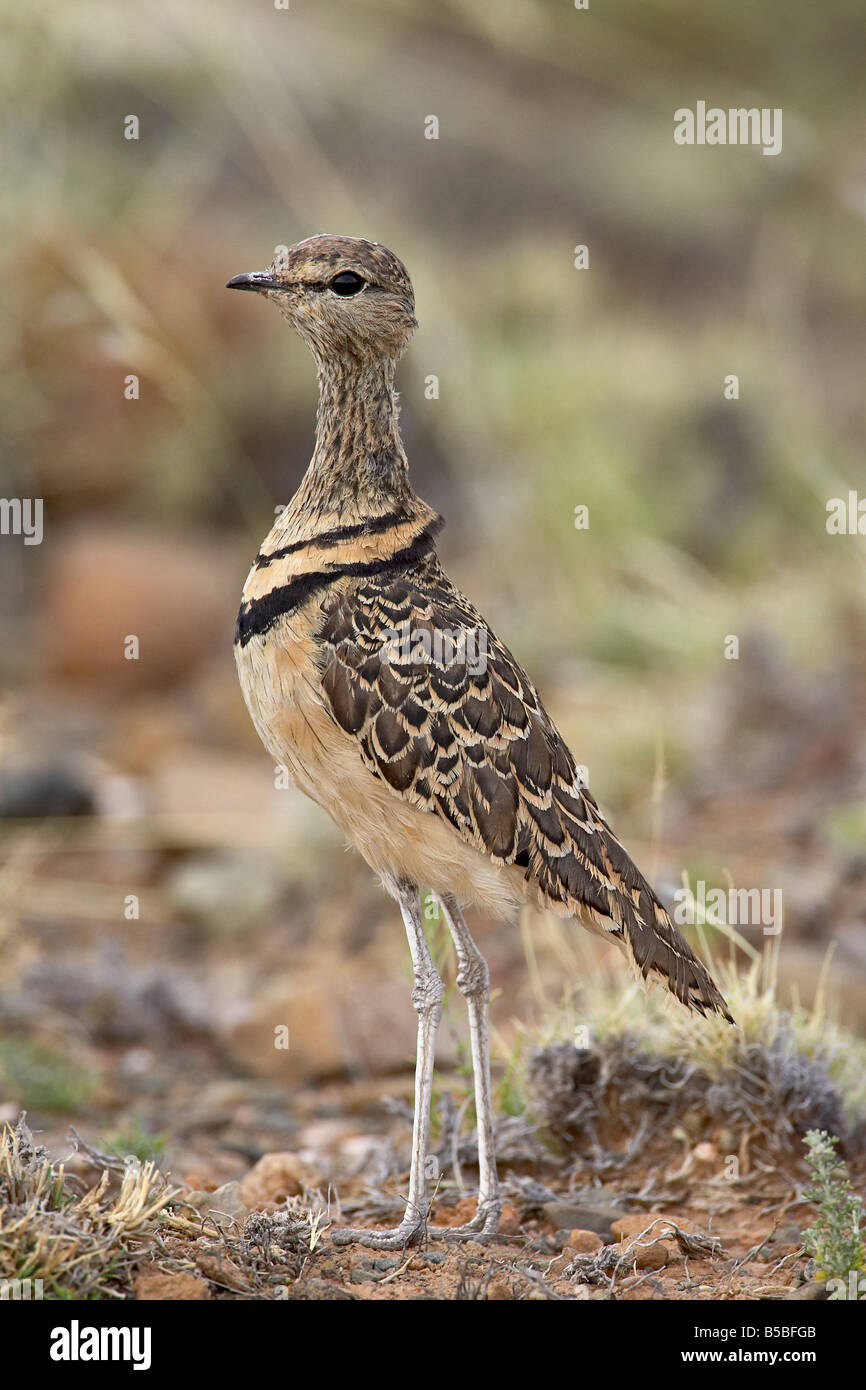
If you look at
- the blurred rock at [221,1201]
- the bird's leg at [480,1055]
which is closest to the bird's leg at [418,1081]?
the bird's leg at [480,1055]

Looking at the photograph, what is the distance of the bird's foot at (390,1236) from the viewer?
3.83 meters

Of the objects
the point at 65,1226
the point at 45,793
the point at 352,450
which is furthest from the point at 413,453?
the point at 65,1226

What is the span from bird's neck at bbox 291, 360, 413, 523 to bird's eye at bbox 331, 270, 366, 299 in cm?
18

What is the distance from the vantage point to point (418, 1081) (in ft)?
13.1

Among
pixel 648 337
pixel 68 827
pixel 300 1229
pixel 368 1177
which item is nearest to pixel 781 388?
pixel 648 337

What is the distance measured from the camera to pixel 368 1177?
4.67 m

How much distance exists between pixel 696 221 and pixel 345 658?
53.7 feet

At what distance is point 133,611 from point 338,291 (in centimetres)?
743

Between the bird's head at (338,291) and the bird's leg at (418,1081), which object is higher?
the bird's head at (338,291)

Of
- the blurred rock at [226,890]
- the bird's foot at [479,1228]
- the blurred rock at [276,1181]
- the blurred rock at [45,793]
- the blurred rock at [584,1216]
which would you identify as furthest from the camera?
the blurred rock at [45,793]

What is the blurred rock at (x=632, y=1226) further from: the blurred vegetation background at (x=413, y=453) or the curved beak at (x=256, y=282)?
the curved beak at (x=256, y=282)

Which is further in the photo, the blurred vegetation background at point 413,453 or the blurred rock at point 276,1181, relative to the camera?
the blurred vegetation background at point 413,453

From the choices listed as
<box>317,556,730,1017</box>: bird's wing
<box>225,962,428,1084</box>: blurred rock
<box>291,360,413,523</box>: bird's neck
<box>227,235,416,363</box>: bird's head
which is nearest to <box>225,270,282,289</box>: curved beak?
<box>227,235,416,363</box>: bird's head

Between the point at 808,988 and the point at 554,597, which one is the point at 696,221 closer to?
the point at 554,597
